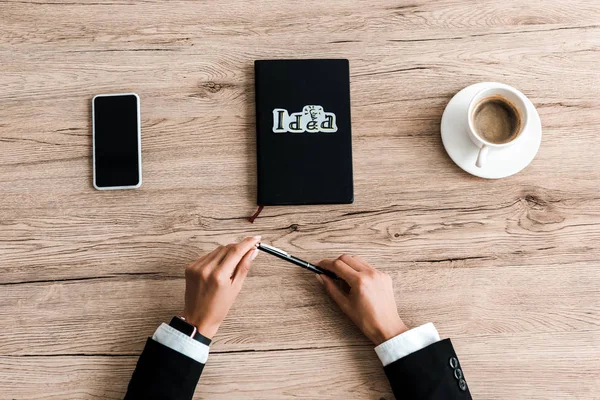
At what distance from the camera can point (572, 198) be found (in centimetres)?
99

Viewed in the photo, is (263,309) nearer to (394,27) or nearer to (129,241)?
(129,241)

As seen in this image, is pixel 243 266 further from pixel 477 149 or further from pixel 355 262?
pixel 477 149

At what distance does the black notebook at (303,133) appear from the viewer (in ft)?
3.14

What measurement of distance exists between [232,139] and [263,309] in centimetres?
31

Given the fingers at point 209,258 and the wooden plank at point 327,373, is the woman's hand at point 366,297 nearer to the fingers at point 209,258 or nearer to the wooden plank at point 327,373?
the wooden plank at point 327,373

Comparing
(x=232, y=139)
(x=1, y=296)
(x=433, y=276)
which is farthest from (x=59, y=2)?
(x=433, y=276)

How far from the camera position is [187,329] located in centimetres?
90

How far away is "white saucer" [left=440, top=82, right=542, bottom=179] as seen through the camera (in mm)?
966

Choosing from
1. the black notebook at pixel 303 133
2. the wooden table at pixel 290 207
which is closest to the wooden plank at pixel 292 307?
the wooden table at pixel 290 207

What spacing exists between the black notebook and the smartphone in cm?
22

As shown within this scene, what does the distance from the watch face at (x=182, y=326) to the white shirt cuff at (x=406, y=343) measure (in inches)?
12.2

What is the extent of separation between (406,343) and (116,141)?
612 mm

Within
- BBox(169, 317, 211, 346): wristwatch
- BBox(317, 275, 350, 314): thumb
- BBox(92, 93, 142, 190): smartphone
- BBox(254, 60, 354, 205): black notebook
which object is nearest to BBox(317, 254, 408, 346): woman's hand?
BBox(317, 275, 350, 314): thumb

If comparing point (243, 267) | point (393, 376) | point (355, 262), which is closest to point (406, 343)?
point (393, 376)
